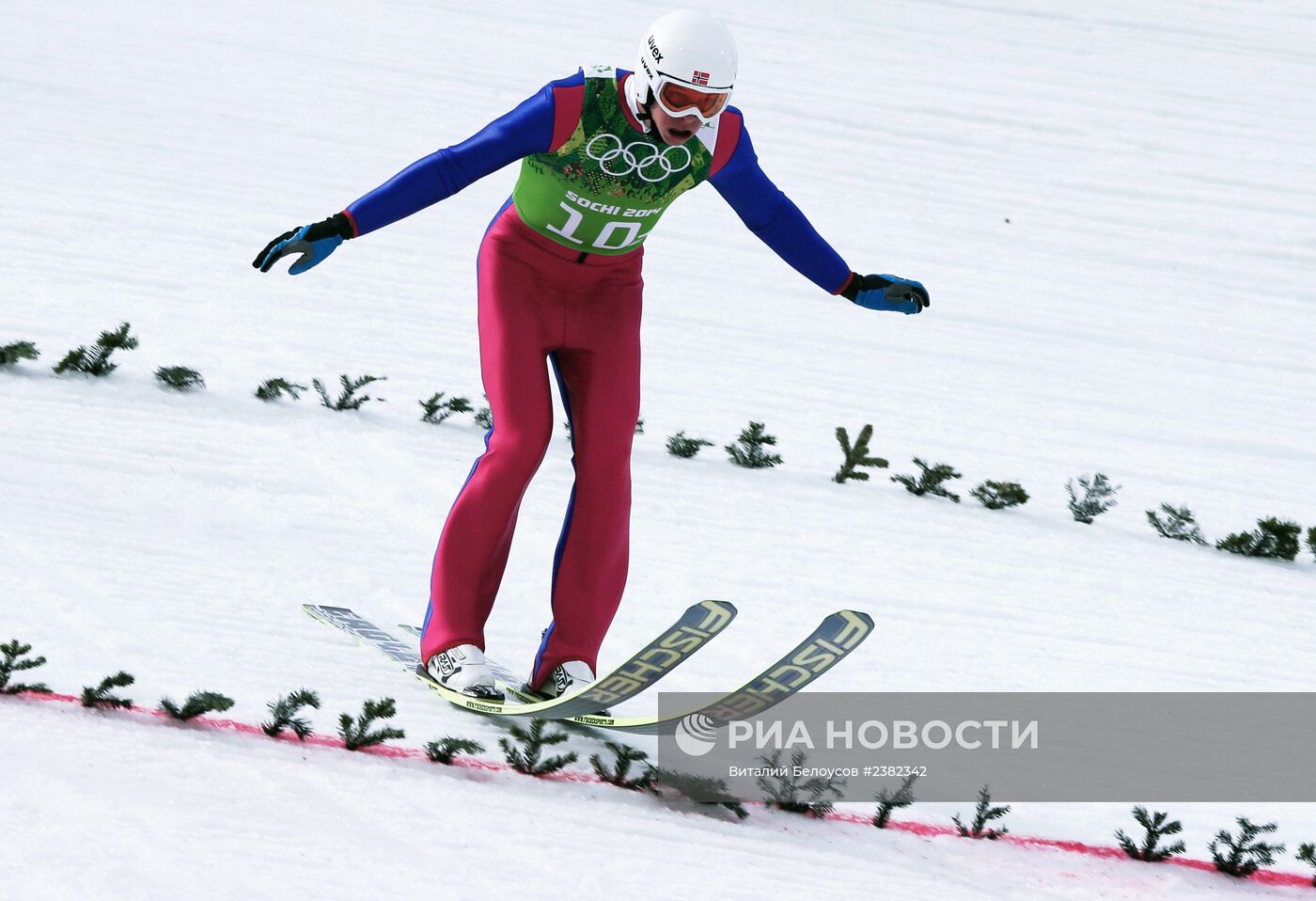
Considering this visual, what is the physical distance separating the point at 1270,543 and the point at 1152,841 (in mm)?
3053

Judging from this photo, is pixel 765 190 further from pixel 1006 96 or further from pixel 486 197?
pixel 1006 96

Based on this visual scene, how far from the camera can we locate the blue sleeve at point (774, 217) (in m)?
4.16

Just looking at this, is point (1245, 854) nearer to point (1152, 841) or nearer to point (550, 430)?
point (1152, 841)

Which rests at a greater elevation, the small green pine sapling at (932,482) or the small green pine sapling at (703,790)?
the small green pine sapling at (932,482)

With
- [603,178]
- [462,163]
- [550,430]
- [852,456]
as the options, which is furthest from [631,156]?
[852,456]

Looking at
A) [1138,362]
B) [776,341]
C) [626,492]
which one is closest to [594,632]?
[626,492]

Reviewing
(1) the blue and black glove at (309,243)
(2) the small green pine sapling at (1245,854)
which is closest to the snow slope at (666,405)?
(2) the small green pine sapling at (1245,854)

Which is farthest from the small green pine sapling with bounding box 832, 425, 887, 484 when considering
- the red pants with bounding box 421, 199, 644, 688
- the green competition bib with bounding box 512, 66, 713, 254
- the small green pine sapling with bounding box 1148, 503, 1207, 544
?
the green competition bib with bounding box 512, 66, 713, 254

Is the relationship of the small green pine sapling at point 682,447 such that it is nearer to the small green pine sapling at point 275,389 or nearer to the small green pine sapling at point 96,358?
the small green pine sapling at point 275,389

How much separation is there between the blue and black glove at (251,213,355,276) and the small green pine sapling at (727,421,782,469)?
3.06 metres

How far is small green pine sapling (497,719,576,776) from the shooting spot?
3.73 m

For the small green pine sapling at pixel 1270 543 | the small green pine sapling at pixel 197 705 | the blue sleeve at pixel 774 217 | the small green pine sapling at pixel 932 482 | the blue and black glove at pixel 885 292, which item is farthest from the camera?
the small green pine sapling at pixel 932 482

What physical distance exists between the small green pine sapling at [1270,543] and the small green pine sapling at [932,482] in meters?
1.19

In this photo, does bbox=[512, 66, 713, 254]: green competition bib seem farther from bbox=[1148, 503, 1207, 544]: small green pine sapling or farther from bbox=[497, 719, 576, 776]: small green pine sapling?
bbox=[1148, 503, 1207, 544]: small green pine sapling
